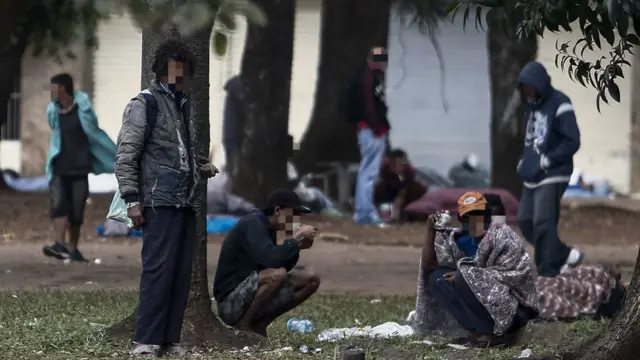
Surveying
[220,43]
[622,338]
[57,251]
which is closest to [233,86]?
[57,251]

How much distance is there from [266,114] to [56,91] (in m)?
4.97

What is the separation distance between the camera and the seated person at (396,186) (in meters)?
16.4

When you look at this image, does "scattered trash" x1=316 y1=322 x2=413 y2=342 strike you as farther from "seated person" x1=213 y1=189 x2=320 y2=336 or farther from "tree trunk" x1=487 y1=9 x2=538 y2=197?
"tree trunk" x1=487 y1=9 x2=538 y2=197

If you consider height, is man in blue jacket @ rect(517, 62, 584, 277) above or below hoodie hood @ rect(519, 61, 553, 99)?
below

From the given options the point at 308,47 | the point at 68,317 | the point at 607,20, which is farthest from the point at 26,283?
the point at 308,47

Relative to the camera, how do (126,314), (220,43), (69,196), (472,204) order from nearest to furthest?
(220,43) → (472,204) → (126,314) → (69,196)

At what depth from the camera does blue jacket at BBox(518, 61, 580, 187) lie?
10.1 m

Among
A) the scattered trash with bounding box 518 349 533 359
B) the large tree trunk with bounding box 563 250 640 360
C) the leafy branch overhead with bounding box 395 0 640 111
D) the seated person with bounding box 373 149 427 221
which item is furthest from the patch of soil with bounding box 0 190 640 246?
the large tree trunk with bounding box 563 250 640 360

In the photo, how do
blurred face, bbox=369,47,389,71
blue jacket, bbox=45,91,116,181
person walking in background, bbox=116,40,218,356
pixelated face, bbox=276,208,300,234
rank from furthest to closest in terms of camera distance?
1. blurred face, bbox=369,47,389,71
2. blue jacket, bbox=45,91,116,181
3. pixelated face, bbox=276,208,300,234
4. person walking in background, bbox=116,40,218,356

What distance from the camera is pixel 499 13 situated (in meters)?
10.1

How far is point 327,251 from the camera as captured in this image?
44.5 feet

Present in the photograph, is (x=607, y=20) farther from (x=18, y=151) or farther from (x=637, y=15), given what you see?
(x=18, y=151)

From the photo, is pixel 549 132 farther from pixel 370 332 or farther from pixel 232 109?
pixel 232 109

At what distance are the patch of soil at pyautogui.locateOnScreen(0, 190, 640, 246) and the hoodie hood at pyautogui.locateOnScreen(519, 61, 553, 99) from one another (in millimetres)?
4347
